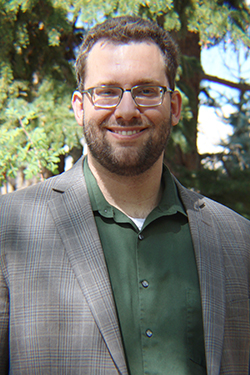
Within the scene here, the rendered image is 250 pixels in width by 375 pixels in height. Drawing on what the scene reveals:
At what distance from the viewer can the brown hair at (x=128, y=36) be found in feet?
5.67

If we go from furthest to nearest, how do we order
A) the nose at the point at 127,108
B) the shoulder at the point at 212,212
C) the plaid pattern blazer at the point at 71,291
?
1. the shoulder at the point at 212,212
2. the nose at the point at 127,108
3. the plaid pattern blazer at the point at 71,291

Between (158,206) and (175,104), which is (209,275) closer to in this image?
(158,206)

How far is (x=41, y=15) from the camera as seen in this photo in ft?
10.5

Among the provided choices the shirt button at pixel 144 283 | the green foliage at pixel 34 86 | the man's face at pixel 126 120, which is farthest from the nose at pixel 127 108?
the green foliage at pixel 34 86

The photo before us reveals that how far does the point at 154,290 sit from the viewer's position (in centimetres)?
154

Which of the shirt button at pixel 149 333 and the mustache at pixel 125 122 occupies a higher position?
the mustache at pixel 125 122

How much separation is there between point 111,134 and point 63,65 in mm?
2200

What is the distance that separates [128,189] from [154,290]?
0.48 metres

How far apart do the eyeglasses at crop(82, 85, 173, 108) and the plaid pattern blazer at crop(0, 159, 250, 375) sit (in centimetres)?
37

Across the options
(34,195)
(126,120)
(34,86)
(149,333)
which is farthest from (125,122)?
(34,86)

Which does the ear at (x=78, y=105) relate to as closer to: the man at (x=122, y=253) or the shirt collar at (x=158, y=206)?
the man at (x=122, y=253)

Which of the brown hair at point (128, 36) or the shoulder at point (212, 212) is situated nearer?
the brown hair at point (128, 36)

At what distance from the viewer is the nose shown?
162cm

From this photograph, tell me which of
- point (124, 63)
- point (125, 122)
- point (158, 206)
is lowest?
point (158, 206)
